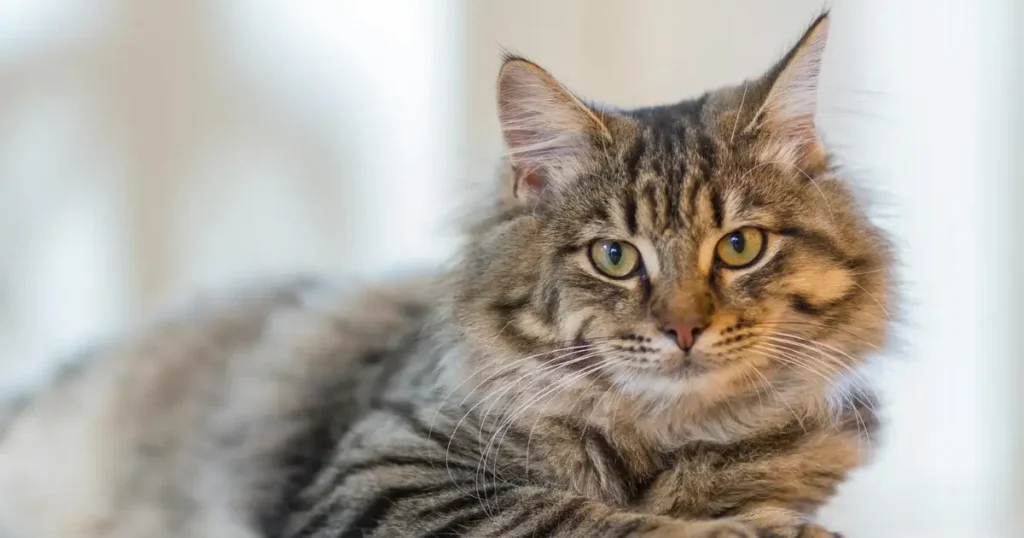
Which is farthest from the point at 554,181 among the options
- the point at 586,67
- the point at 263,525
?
the point at 263,525

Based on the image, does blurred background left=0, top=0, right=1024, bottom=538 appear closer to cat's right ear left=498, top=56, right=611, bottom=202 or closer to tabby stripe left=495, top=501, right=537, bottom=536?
cat's right ear left=498, top=56, right=611, bottom=202

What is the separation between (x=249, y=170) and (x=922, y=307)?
1.09 m

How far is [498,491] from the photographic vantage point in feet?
3.32

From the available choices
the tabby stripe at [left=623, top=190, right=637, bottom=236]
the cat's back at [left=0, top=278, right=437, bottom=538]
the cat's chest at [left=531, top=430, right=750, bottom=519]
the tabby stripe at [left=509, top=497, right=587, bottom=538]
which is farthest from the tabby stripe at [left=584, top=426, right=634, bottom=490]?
the cat's back at [left=0, top=278, right=437, bottom=538]

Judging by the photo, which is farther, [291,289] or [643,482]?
[291,289]

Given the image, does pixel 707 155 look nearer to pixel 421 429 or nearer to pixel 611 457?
pixel 611 457

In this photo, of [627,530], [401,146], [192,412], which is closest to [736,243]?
[627,530]

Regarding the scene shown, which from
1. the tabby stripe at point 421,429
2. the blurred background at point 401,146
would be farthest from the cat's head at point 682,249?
the blurred background at point 401,146

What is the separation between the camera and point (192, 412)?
140 cm

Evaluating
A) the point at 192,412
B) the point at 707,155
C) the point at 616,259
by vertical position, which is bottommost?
the point at 192,412

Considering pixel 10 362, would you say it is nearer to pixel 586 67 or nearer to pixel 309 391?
pixel 309 391

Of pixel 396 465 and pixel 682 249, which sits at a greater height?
pixel 682 249

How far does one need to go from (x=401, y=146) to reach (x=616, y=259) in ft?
2.16

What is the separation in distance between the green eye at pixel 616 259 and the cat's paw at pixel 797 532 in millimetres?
295
